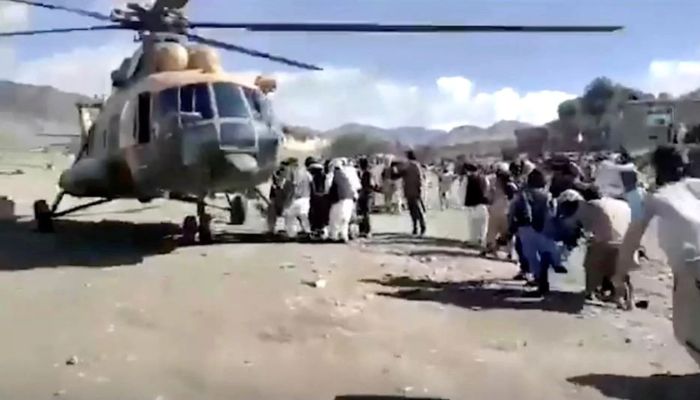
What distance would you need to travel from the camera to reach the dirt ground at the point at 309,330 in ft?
25.4

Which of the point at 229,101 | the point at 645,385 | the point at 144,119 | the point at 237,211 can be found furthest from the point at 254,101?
the point at 645,385

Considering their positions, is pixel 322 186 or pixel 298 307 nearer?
pixel 298 307

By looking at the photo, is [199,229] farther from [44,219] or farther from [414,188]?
[414,188]

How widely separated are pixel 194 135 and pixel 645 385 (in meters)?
8.24

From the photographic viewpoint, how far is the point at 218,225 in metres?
21.1

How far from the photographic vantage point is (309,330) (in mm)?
9688

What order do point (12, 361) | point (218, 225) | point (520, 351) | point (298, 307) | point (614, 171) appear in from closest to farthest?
point (12, 361), point (520, 351), point (298, 307), point (614, 171), point (218, 225)

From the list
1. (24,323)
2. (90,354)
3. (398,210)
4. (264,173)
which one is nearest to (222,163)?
(264,173)

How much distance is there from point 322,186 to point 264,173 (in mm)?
2640

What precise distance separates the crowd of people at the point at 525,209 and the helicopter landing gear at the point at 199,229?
5.65 ft

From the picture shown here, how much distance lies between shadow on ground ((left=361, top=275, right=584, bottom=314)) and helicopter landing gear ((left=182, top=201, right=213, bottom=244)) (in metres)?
4.17

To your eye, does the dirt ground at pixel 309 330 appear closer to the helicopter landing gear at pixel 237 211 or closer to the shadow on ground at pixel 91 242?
the shadow on ground at pixel 91 242

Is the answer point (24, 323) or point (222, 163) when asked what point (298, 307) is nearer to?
point (24, 323)

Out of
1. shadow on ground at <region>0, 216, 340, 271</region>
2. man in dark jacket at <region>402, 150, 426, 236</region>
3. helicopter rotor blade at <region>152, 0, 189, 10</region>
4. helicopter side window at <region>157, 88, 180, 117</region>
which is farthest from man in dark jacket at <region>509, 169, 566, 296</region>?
helicopter rotor blade at <region>152, 0, 189, 10</region>
